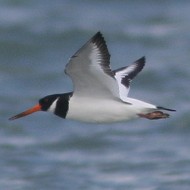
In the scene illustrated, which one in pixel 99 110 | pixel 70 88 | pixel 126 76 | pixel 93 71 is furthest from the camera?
pixel 70 88

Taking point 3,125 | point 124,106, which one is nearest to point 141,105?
point 124,106

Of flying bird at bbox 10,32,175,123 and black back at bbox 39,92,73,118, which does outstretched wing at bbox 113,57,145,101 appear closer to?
flying bird at bbox 10,32,175,123

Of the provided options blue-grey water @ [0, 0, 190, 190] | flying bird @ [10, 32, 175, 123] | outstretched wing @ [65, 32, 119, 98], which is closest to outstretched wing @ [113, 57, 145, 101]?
flying bird @ [10, 32, 175, 123]

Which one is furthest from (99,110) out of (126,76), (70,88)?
(70,88)

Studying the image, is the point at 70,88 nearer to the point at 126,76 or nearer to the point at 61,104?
the point at 126,76

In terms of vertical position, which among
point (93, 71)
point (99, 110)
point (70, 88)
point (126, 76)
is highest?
point (70, 88)

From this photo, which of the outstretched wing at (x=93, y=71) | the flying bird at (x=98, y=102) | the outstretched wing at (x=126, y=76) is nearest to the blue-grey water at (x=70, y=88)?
the outstretched wing at (x=126, y=76)
